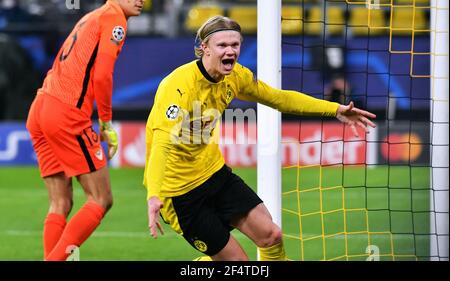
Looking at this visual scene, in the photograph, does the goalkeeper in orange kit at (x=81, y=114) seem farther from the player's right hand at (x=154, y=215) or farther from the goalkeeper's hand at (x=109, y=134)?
the player's right hand at (x=154, y=215)

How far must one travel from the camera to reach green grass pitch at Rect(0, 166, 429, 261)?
311 inches

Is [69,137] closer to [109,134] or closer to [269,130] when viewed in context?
[109,134]

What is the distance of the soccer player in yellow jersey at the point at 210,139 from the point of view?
5.60 meters

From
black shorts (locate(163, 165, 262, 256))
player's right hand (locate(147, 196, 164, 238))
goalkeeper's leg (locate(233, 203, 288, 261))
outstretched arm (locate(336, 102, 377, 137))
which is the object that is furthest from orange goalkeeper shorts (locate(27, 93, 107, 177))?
outstretched arm (locate(336, 102, 377, 137))

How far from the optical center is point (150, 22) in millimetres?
15578

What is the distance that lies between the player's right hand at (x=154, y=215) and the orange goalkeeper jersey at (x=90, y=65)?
1547 mm

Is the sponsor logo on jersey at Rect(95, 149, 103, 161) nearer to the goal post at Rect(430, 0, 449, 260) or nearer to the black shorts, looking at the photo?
the black shorts

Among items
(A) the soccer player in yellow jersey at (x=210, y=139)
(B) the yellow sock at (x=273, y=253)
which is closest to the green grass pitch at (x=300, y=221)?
(B) the yellow sock at (x=273, y=253)

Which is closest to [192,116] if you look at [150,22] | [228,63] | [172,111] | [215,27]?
[172,111]

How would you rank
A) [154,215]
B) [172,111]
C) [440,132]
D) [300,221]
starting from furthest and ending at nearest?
[300,221]
[440,132]
[172,111]
[154,215]

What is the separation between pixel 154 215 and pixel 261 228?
1033mm

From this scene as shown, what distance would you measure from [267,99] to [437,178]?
190 cm

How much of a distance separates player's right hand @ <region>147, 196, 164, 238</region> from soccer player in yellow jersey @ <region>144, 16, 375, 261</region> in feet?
0.99
